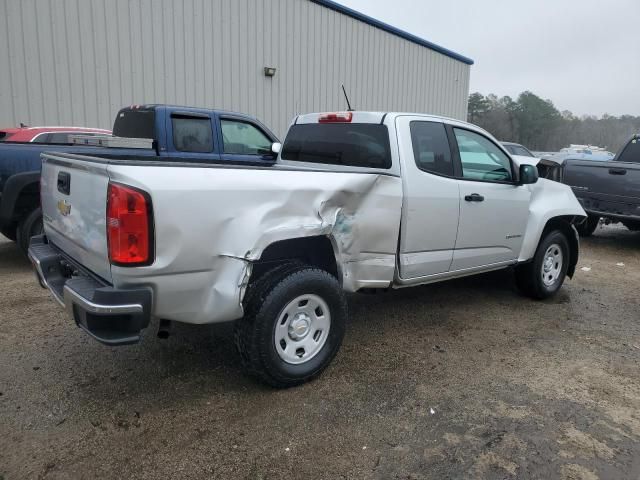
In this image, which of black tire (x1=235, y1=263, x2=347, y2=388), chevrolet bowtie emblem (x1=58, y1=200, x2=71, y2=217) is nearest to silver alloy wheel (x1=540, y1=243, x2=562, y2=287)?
black tire (x1=235, y1=263, x2=347, y2=388)

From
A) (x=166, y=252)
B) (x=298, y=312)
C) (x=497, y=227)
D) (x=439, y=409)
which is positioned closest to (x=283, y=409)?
(x=298, y=312)

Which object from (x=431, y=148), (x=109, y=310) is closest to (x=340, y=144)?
(x=431, y=148)

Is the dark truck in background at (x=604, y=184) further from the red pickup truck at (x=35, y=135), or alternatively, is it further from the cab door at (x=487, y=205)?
the red pickup truck at (x=35, y=135)

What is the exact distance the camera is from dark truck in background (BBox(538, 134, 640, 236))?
7.99 meters

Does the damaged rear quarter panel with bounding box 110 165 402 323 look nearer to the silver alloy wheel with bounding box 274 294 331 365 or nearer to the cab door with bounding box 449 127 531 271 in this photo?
the silver alloy wheel with bounding box 274 294 331 365

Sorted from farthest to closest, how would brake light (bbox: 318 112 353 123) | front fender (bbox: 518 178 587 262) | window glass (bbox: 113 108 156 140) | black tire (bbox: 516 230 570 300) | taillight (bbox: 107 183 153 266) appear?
window glass (bbox: 113 108 156 140) < black tire (bbox: 516 230 570 300) < front fender (bbox: 518 178 587 262) < brake light (bbox: 318 112 353 123) < taillight (bbox: 107 183 153 266)

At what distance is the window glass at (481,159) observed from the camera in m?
4.54

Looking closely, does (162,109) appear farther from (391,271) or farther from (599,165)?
(599,165)

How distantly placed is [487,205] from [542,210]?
3.20 ft

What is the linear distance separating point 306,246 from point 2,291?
3641 millimetres

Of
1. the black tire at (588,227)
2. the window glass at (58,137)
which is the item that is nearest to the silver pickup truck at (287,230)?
the window glass at (58,137)

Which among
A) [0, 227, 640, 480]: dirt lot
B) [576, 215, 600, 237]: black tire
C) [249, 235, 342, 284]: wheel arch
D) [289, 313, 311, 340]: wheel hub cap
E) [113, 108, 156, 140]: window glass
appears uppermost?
[113, 108, 156, 140]: window glass

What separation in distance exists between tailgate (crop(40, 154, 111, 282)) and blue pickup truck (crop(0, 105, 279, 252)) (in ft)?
5.50

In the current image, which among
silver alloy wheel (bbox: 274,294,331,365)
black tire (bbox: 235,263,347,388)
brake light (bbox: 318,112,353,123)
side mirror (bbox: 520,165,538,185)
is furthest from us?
side mirror (bbox: 520,165,538,185)
